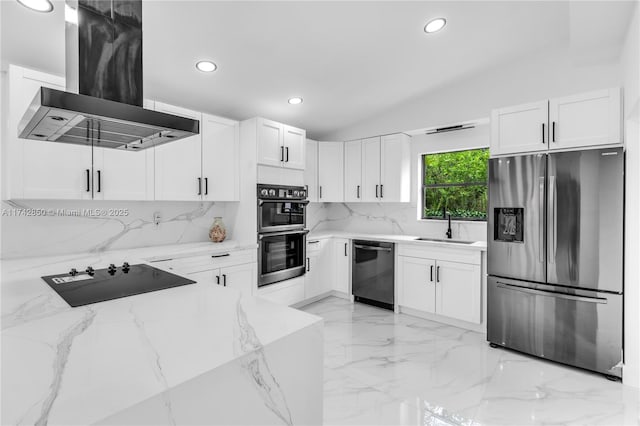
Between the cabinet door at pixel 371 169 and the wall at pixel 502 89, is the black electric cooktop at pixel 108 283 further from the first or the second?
the wall at pixel 502 89

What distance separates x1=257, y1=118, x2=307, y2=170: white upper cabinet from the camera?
11.7ft

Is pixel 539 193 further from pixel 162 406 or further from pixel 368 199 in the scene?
pixel 162 406

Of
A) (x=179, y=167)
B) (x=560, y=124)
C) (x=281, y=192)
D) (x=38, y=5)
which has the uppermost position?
(x=38, y=5)

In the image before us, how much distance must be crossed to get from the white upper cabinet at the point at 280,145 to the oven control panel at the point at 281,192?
25 cm

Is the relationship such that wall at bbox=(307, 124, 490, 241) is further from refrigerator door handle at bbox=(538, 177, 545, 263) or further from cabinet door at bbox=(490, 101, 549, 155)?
refrigerator door handle at bbox=(538, 177, 545, 263)

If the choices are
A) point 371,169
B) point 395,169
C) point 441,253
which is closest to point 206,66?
point 371,169

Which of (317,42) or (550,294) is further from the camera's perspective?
(317,42)

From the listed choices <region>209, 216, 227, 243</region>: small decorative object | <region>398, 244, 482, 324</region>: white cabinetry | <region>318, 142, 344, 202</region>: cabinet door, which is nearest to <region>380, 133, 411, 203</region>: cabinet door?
<region>318, 142, 344, 202</region>: cabinet door

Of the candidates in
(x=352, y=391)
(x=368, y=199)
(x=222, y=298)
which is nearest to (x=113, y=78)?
(x=222, y=298)

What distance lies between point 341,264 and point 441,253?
1.39 meters

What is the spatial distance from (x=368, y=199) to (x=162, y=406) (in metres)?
Answer: 3.89

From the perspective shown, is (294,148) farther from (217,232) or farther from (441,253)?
(441,253)

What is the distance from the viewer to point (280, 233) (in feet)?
12.2

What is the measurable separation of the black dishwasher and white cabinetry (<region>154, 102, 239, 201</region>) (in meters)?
1.73
